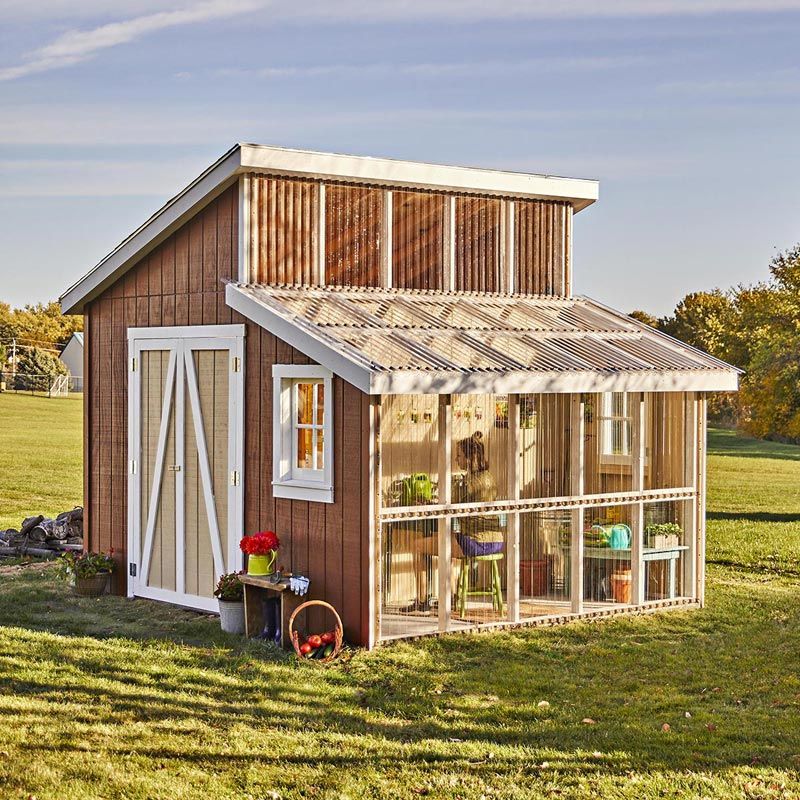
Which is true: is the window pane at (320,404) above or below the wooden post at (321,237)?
below

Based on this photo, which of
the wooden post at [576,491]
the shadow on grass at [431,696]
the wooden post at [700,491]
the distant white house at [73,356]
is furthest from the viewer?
the distant white house at [73,356]

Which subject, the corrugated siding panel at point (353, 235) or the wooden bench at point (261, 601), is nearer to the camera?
the wooden bench at point (261, 601)

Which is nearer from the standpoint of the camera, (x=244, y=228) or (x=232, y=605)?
(x=232, y=605)

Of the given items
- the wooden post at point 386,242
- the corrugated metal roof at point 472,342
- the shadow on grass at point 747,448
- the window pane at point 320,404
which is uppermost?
the wooden post at point 386,242

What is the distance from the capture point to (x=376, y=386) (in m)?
10.7

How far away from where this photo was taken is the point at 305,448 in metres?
11.8

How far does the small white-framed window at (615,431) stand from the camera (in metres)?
13.1

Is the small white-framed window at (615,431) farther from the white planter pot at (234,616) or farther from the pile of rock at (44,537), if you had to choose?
the pile of rock at (44,537)

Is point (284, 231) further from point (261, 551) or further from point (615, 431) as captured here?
point (615, 431)

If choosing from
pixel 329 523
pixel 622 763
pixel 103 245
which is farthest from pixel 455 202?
pixel 103 245

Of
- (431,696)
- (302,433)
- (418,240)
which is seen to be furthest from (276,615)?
(418,240)

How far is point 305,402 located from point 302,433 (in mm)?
294

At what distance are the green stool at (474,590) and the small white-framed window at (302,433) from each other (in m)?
1.58

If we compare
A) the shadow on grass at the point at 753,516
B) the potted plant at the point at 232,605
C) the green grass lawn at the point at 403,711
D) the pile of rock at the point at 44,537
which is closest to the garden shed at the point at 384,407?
the potted plant at the point at 232,605
